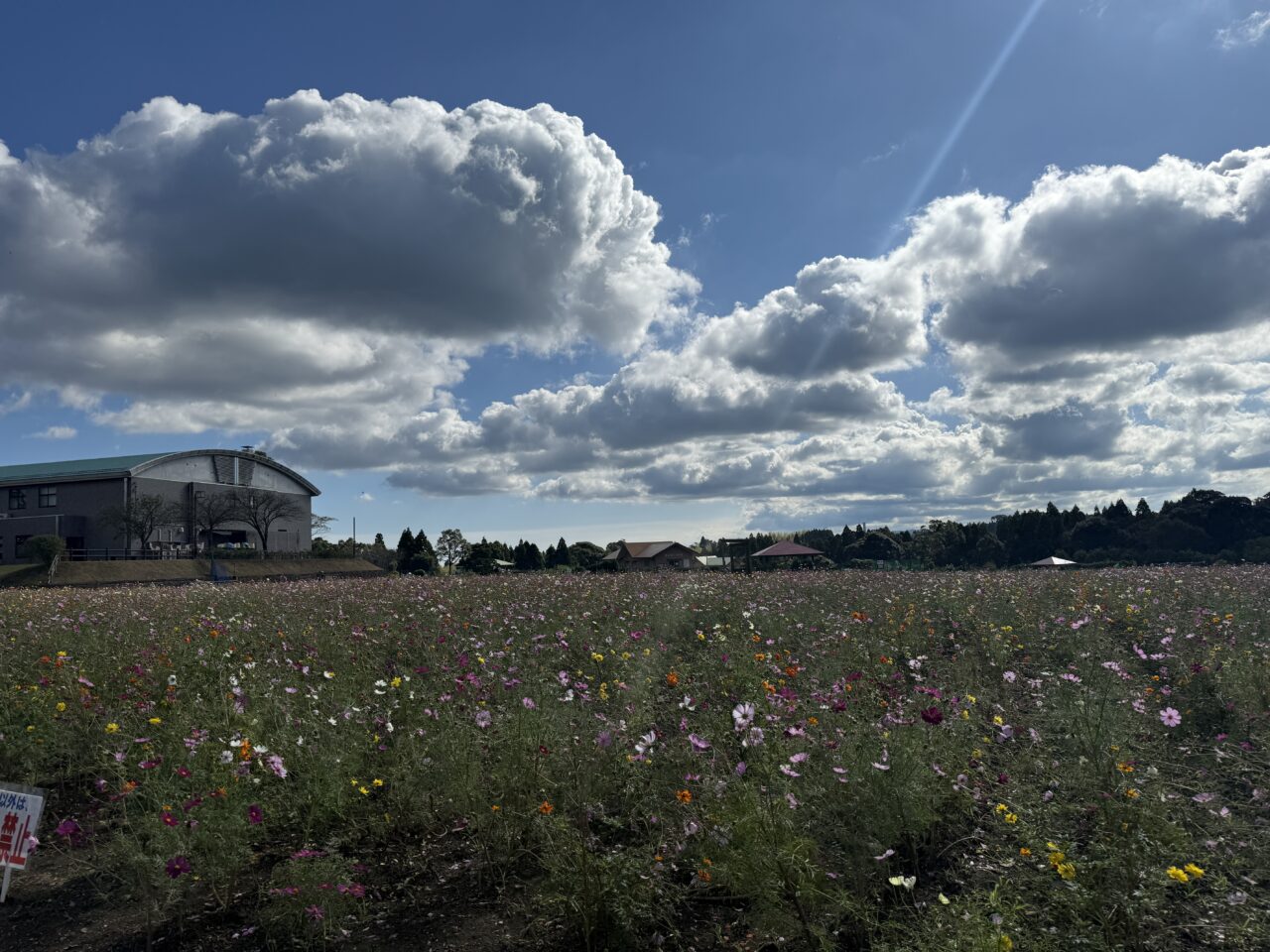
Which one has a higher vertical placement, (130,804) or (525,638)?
(525,638)

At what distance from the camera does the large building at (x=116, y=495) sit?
55.0 m

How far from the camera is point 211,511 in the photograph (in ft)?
194

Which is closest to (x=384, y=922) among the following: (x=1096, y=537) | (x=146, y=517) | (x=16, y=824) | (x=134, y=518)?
(x=16, y=824)

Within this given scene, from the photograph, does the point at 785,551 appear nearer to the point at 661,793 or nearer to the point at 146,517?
the point at 661,793

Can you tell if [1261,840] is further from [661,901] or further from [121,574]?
[121,574]

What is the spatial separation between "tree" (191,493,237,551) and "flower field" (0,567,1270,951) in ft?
189

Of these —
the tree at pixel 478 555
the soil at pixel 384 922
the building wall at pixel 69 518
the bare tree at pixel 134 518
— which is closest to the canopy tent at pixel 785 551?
the tree at pixel 478 555

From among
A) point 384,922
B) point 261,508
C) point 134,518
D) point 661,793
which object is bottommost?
point 384,922

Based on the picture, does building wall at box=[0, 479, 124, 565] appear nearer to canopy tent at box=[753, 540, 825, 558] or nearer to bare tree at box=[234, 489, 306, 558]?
bare tree at box=[234, 489, 306, 558]

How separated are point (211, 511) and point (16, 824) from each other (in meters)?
61.5

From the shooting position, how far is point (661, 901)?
11.0 ft

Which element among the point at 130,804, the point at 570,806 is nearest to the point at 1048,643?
the point at 570,806

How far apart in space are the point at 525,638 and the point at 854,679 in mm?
3130

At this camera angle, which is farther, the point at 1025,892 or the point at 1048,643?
the point at 1048,643
